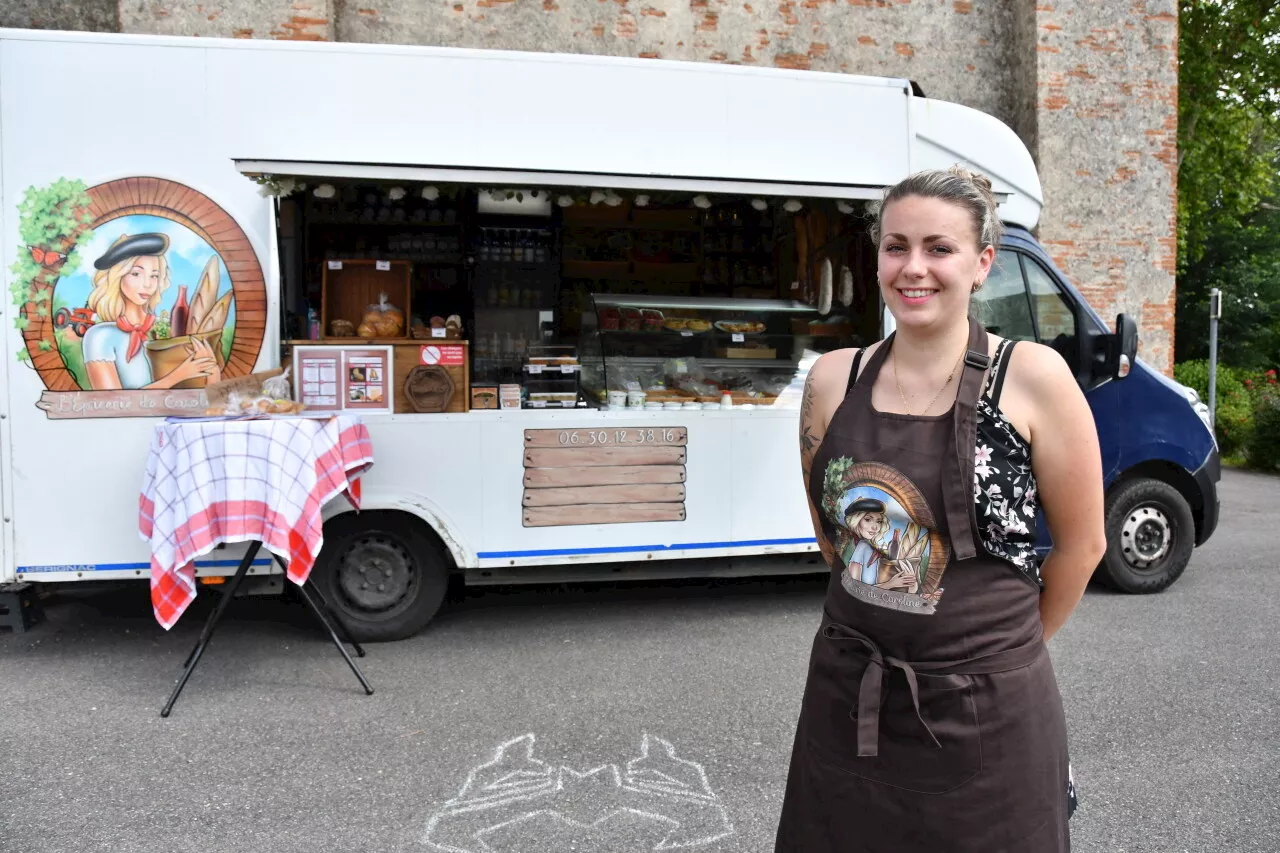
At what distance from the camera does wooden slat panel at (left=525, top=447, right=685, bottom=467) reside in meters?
5.05

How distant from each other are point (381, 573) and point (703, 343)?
264 centimetres

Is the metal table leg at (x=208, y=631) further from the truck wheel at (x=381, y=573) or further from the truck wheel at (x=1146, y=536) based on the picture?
the truck wheel at (x=1146, y=536)

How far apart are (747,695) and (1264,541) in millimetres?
6131

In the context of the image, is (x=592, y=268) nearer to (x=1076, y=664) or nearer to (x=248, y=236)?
(x=248, y=236)

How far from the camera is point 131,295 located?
4625mm

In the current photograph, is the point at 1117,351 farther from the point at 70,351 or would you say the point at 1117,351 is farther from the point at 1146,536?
the point at 70,351

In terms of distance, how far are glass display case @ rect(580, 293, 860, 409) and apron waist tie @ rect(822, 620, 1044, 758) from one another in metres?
4.08

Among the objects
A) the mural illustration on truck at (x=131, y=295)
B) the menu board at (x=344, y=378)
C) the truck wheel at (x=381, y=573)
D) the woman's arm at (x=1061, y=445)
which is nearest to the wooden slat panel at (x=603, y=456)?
the truck wheel at (x=381, y=573)

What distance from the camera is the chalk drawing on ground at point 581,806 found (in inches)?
119

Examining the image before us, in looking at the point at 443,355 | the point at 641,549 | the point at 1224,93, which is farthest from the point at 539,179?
the point at 1224,93

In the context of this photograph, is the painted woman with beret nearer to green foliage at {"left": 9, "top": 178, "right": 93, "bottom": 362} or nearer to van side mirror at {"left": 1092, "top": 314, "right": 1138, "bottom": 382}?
green foliage at {"left": 9, "top": 178, "right": 93, "bottom": 362}

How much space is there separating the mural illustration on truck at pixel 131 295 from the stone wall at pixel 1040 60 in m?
6.03

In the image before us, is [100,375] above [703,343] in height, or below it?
below

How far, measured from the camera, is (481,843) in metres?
2.99
